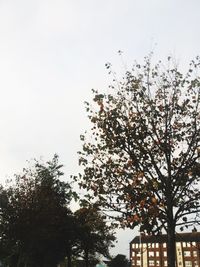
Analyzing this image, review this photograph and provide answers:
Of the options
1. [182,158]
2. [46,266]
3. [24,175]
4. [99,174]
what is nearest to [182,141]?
[182,158]

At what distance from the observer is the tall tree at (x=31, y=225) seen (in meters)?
44.5

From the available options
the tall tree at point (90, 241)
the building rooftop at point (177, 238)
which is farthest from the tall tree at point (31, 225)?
the building rooftop at point (177, 238)

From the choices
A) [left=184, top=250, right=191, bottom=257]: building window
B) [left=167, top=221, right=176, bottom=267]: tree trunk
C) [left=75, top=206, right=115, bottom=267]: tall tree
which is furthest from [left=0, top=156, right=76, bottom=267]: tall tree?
[left=184, top=250, right=191, bottom=257]: building window

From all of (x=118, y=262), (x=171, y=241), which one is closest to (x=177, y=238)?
(x=118, y=262)

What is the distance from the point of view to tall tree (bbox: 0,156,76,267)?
4450 cm

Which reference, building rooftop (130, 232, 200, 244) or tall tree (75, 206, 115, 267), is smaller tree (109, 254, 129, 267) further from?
tall tree (75, 206, 115, 267)

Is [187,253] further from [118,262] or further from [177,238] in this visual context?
[118,262]

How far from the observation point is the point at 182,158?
18922mm

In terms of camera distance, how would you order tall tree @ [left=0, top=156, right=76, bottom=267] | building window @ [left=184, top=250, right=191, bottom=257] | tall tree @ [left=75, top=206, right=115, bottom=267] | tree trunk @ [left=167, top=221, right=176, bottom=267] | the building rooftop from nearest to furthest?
tree trunk @ [left=167, top=221, right=176, bottom=267], the building rooftop, tall tree @ [left=0, top=156, right=76, bottom=267], tall tree @ [left=75, top=206, right=115, bottom=267], building window @ [left=184, top=250, right=191, bottom=257]

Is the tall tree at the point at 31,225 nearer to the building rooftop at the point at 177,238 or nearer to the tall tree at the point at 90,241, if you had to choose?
the tall tree at the point at 90,241

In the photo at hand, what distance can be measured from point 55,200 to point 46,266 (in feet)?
30.2

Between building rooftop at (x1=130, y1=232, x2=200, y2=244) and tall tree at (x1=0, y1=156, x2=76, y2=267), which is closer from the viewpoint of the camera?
building rooftop at (x1=130, y1=232, x2=200, y2=244)

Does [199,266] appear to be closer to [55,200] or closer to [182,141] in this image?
[55,200]

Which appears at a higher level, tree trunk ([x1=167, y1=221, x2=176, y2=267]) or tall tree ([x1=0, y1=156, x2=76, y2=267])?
tall tree ([x1=0, y1=156, x2=76, y2=267])
